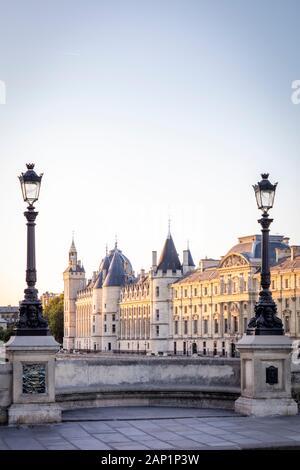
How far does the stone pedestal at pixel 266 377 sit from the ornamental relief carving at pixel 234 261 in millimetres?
105009

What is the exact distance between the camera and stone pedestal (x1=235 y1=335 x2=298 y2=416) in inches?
732

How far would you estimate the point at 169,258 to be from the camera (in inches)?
6038

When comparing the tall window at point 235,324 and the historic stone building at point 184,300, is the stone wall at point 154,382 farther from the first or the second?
the tall window at point 235,324

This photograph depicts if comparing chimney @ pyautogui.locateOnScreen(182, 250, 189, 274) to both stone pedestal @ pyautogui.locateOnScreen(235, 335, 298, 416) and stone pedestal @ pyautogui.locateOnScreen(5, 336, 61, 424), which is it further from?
stone pedestal @ pyautogui.locateOnScreen(5, 336, 61, 424)

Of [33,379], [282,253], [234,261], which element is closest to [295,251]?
[282,253]

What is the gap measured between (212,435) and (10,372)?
4.54m

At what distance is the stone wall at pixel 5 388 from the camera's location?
17109 millimetres

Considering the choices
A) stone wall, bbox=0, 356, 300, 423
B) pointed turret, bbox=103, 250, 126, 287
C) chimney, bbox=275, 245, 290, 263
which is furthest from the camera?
pointed turret, bbox=103, 250, 126, 287

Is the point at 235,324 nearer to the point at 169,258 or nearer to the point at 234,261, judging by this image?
the point at 234,261

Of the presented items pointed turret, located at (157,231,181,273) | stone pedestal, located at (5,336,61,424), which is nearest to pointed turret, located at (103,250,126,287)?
pointed turret, located at (157,231,181,273)

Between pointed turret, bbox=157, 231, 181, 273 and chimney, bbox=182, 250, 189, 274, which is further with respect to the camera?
chimney, bbox=182, 250, 189, 274

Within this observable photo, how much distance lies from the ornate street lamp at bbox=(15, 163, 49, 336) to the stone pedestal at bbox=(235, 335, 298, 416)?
4.49 meters

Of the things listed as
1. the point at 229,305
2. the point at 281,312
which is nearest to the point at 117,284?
the point at 229,305

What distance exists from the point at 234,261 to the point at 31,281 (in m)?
110
